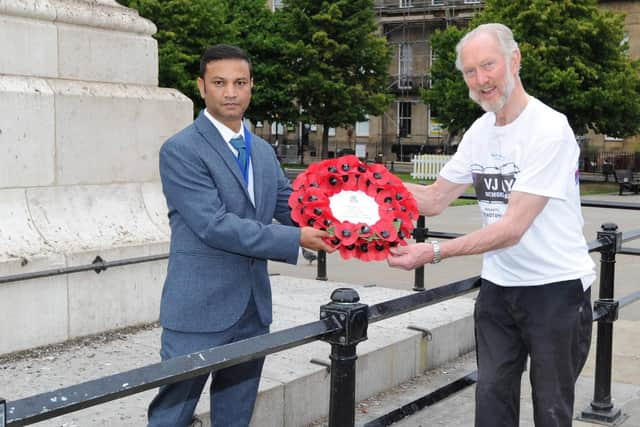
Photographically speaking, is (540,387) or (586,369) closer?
(540,387)

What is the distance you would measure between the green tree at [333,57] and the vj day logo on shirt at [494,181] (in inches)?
1595

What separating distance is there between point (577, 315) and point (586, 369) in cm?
313

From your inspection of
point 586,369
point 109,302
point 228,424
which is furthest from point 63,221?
point 586,369

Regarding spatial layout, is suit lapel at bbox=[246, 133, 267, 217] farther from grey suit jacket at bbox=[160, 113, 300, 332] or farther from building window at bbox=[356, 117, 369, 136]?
building window at bbox=[356, 117, 369, 136]

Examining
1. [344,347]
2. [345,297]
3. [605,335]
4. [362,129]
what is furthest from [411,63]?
[344,347]

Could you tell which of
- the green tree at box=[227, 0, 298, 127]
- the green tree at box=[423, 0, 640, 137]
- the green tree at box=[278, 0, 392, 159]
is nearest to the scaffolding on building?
the green tree at box=[278, 0, 392, 159]

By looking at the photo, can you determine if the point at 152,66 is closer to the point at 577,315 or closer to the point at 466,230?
the point at 577,315

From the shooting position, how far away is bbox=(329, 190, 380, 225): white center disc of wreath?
309cm

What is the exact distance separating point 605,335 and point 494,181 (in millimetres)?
2176

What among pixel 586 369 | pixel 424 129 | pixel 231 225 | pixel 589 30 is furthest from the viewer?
pixel 424 129

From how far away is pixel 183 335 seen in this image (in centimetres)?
329

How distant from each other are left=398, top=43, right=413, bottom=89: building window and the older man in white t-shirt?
53746 millimetres

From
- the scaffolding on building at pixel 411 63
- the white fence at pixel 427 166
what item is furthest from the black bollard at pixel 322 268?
the scaffolding on building at pixel 411 63

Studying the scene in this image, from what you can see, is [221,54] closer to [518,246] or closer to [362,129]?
[518,246]
